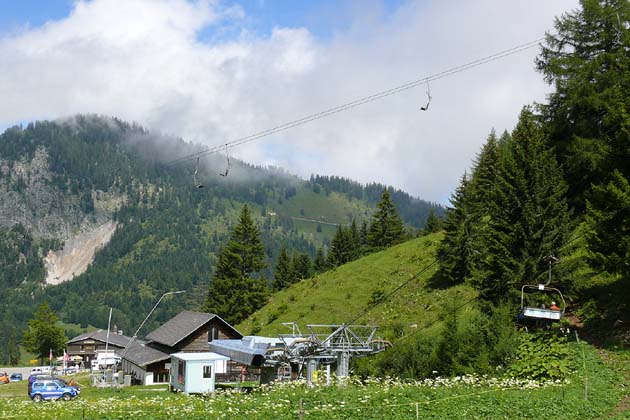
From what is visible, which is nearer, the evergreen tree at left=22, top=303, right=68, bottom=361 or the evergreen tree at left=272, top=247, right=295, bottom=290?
the evergreen tree at left=272, top=247, right=295, bottom=290

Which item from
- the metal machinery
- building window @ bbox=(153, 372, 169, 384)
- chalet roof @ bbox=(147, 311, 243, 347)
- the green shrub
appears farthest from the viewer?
building window @ bbox=(153, 372, 169, 384)

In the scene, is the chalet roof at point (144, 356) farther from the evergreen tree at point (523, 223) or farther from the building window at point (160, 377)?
the evergreen tree at point (523, 223)

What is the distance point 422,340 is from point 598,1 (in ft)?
92.5

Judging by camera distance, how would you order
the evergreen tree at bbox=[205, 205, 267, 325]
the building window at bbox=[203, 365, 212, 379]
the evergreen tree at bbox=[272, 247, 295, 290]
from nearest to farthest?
the building window at bbox=[203, 365, 212, 379], the evergreen tree at bbox=[205, 205, 267, 325], the evergreen tree at bbox=[272, 247, 295, 290]

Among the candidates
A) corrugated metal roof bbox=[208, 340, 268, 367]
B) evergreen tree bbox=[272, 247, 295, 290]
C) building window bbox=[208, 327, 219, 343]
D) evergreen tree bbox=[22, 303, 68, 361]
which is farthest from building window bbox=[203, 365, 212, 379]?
evergreen tree bbox=[22, 303, 68, 361]

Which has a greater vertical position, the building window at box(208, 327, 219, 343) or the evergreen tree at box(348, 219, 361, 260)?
the evergreen tree at box(348, 219, 361, 260)

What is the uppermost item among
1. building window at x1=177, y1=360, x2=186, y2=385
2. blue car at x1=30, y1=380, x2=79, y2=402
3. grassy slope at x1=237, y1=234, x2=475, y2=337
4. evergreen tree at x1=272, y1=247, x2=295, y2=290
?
evergreen tree at x1=272, y1=247, x2=295, y2=290

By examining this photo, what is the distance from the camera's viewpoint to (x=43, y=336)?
121312 mm

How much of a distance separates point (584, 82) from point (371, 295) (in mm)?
27736

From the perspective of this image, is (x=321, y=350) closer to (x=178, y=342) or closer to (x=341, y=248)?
(x=178, y=342)

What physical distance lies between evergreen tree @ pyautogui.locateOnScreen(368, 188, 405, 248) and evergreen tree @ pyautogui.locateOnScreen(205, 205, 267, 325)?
1887 centimetres

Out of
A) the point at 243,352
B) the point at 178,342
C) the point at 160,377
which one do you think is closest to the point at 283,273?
the point at 160,377

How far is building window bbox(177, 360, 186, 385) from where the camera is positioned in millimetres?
46078

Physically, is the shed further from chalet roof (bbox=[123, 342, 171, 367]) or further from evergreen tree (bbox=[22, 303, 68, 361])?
evergreen tree (bbox=[22, 303, 68, 361])
